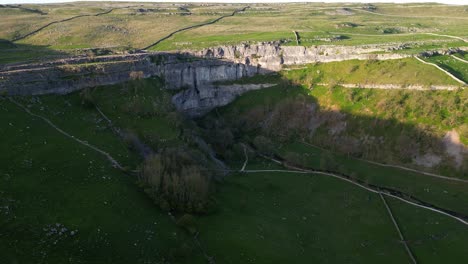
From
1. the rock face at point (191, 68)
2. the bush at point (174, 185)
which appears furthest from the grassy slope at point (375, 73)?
the bush at point (174, 185)

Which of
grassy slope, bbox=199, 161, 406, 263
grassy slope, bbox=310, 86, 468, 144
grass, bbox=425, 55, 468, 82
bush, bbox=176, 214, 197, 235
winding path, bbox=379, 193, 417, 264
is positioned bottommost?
winding path, bbox=379, 193, 417, 264

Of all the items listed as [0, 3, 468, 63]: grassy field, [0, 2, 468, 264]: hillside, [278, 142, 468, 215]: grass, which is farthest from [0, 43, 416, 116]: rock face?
[278, 142, 468, 215]: grass

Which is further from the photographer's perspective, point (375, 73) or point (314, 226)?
point (375, 73)

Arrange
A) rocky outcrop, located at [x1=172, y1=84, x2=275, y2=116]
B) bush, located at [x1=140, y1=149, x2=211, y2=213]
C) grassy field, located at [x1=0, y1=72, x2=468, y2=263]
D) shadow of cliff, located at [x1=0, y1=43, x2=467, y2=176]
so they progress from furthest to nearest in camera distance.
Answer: rocky outcrop, located at [x1=172, y1=84, x2=275, y2=116]
shadow of cliff, located at [x1=0, y1=43, x2=467, y2=176]
bush, located at [x1=140, y1=149, x2=211, y2=213]
grassy field, located at [x1=0, y1=72, x2=468, y2=263]

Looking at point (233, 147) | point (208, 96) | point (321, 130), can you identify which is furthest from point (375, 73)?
point (208, 96)

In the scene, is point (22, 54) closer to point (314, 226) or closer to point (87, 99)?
point (87, 99)

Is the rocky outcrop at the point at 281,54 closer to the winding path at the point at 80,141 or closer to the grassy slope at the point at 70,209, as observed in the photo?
the winding path at the point at 80,141

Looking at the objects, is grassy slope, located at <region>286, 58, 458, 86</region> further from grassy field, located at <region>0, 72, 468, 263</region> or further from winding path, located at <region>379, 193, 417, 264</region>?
winding path, located at <region>379, 193, 417, 264</region>
